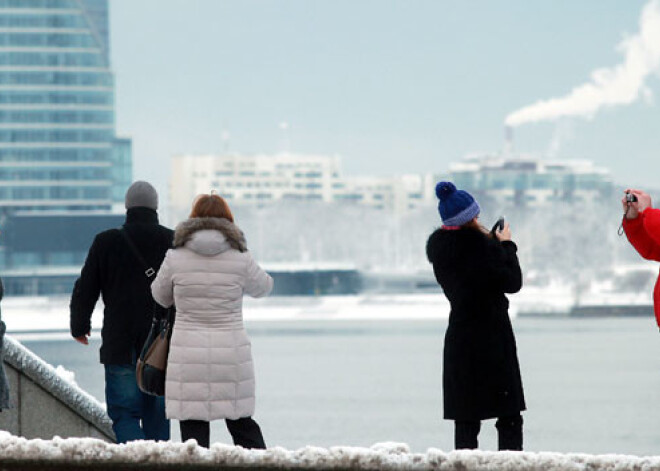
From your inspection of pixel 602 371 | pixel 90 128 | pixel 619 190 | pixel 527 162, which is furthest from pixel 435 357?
pixel 527 162

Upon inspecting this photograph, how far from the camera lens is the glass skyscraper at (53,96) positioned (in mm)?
117062

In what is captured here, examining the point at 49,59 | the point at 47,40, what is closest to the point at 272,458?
the point at 49,59

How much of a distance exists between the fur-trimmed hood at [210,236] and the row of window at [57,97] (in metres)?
115

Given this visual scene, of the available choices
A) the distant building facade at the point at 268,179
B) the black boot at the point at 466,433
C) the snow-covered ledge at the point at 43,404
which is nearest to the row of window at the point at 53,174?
the distant building facade at the point at 268,179

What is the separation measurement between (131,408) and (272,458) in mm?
2293

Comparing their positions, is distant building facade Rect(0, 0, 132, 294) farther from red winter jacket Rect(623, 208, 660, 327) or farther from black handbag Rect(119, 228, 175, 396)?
red winter jacket Rect(623, 208, 660, 327)

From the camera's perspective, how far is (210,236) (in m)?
4.84

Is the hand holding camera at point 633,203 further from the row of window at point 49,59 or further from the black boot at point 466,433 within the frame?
the row of window at point 49,59

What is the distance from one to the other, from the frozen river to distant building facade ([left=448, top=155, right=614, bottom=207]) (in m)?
88.8

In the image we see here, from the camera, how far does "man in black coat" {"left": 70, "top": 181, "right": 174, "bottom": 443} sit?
5449mm

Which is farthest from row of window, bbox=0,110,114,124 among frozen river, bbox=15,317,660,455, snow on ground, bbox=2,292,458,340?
frozen river, bbox=15,317,660,455

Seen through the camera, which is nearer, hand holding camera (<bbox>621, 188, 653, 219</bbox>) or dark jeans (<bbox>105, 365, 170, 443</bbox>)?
hand holding camera (<bbox>621, 188, 653, 219</bbox>)

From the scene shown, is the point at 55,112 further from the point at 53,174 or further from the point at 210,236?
the point at 210,236

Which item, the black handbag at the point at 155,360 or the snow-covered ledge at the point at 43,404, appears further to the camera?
the snow-covered ledge at the point at 43,404
